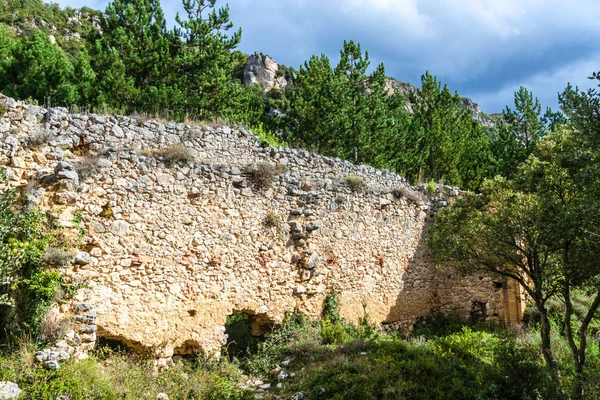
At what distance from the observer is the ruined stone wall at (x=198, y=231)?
26.7 feet

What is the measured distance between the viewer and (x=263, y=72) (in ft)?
218

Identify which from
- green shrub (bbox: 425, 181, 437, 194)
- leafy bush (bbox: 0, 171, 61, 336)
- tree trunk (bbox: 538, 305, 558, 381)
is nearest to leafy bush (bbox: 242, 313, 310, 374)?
leafy bush (bbox: 0, 171, 61, 336)

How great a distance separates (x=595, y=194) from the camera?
23.7 ft

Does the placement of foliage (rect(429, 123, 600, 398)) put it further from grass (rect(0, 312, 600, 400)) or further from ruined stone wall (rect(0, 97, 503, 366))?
ruined stone wall (rect(0, 97, 503, 366))

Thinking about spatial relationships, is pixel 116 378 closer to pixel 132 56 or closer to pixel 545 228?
pixel 545 228

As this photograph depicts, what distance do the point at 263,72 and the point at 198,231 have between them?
60.5m

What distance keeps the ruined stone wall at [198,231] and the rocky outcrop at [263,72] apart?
5397cm

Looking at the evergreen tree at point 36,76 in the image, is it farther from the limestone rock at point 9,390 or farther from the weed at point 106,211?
the limestone rock at point 9,390

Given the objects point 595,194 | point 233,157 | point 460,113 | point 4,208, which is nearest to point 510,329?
point 595,194

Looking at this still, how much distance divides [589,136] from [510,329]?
8243mm

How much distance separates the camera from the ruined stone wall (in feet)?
26.7

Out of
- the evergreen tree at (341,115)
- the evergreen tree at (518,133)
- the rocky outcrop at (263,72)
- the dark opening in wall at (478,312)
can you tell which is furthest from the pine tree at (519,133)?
the rocky outcrop at (263,72)

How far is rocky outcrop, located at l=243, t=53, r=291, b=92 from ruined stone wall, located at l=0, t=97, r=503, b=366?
5397 centimetres

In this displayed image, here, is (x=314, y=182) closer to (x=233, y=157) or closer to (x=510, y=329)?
(x=233, y=157)
